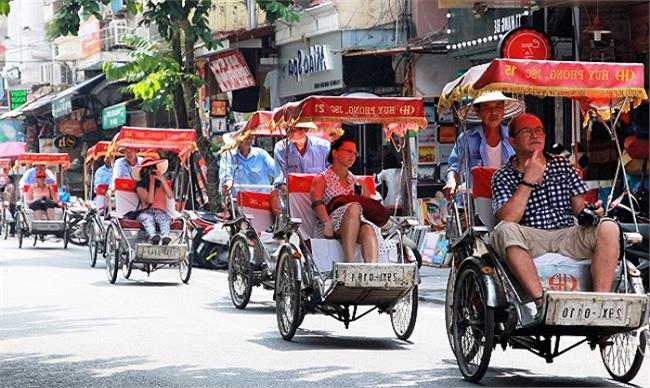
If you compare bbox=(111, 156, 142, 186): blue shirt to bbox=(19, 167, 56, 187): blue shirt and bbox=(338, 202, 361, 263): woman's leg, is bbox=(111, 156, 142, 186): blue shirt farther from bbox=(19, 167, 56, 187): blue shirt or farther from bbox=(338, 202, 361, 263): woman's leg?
bbox=(19, 167, 56, 187): blue shirt

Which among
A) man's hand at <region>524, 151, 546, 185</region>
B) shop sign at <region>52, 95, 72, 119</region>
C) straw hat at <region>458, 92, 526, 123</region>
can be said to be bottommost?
man's hand at <region>524, 151, 546, 185</region>

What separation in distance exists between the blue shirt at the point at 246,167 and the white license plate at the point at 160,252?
2116 mm

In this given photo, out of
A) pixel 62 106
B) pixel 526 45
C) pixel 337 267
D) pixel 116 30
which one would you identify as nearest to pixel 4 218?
pixel 62 106

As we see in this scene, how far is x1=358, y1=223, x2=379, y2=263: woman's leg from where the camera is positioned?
39.4 feet

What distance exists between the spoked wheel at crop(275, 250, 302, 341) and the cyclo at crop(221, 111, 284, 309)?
7.47ft

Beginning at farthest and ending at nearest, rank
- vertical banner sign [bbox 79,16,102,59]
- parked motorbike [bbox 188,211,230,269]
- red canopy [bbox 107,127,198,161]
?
1. vertical banner sign [bbox 79,16,102,59]
2. parked motorbike [bbox 188,211,230,269]
3. red canopy [bbox 107,127,198,161]

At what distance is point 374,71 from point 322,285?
15.8 m

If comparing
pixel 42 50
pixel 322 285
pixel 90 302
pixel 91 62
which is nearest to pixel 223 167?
pixel 90 302

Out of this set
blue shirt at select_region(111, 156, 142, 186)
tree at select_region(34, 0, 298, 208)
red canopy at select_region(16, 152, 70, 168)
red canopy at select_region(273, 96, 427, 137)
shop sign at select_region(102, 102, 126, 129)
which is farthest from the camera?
shop sign at select_region(102, 102, 126, 129)

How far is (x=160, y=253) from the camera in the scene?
63.8 ft

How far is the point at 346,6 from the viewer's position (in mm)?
28203

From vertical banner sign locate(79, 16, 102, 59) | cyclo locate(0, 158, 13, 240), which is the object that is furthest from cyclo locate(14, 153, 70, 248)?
vertical banner sign locate(79, 16, 102, 59)

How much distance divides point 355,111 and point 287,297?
1767mm

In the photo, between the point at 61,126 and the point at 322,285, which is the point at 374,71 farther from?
the point at 61,126
